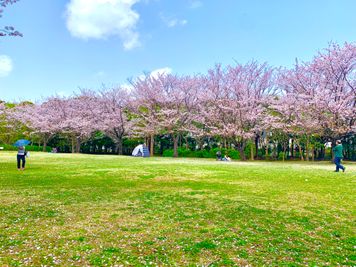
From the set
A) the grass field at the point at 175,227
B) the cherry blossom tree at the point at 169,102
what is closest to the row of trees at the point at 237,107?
the cherry blossom tree at the point at 169,102

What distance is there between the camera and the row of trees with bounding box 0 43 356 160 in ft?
87.5

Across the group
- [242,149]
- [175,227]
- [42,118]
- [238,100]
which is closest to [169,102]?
[238,100]

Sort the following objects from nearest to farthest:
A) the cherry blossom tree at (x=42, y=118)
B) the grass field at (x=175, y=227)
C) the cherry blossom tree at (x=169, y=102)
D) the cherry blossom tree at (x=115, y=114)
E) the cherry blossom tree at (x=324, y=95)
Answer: the grass field at (x=175, y=227) → the cherry blossom tree at (x=324, y=95) → the cherry blossom tree at (x=169, y=102) → the cherry blossom tree at (x=115, y=114) → the cherry blossom tree at (x=42, y=118)

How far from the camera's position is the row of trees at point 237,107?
26.7m

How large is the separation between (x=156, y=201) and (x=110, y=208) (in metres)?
1.33

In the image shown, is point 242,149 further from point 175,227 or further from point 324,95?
point 175,227

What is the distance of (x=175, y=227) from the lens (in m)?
5.66

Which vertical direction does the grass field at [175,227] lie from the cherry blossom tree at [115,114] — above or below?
below

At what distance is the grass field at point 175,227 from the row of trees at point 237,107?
63.9 ft

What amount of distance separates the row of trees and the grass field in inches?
766

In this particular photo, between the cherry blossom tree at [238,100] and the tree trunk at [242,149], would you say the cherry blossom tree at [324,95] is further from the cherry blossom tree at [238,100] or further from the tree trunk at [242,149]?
the tree trunk at [242,149]

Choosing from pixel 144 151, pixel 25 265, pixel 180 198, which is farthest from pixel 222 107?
pixel 25 265

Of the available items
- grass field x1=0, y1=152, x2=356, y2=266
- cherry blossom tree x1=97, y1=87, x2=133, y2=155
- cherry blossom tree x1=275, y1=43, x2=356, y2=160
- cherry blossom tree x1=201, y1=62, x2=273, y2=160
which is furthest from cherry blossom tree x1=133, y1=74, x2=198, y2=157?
grass field x1=0, y1=152, x2=356, y2=266

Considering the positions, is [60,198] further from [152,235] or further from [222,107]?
[222,107]
